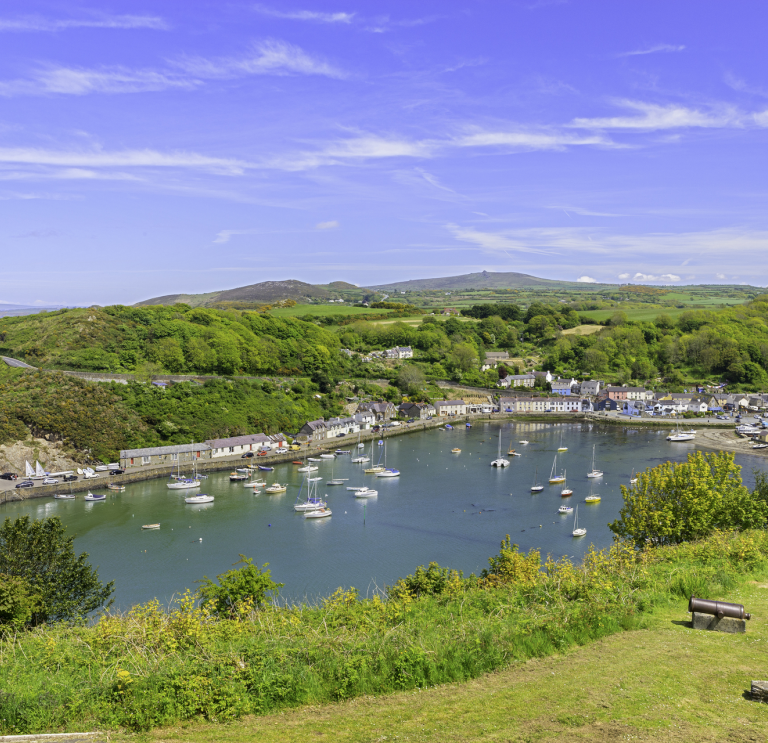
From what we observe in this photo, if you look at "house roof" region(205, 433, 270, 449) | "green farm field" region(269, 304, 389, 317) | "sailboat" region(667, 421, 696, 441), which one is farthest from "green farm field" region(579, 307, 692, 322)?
"house roof" region(205, 433, 270, 449)

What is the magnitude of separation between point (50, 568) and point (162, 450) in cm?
1859

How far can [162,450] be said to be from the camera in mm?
29031

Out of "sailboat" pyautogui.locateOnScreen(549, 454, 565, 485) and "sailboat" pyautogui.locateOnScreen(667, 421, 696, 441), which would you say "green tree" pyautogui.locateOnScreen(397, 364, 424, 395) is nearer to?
"sailboat" pyautogui.locateOnScreen(667, 421, 696, 441)

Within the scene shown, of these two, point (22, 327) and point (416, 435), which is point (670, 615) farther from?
point (22, 327)

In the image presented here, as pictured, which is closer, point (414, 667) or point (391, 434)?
point (414, 667)

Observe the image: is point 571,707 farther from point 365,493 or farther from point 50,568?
point 365,493

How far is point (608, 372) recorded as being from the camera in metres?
60.8

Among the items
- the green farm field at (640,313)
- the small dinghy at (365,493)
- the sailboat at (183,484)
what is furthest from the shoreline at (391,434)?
the green farm field at (640,313)

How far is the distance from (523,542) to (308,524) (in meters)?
7.64

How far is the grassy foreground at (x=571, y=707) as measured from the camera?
4.06m

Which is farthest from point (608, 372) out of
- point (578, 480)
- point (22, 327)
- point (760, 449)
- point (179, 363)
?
point (22, 327)

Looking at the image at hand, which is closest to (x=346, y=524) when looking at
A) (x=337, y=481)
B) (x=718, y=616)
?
(x=337, y=481)

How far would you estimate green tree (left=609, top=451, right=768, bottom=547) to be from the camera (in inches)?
425

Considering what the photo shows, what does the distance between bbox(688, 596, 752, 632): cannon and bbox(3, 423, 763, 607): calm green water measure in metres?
8.67
